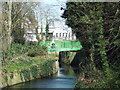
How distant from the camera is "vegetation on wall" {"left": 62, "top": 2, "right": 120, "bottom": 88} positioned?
10.0 metres

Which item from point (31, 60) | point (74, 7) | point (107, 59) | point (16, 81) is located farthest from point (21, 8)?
point (107, 59)

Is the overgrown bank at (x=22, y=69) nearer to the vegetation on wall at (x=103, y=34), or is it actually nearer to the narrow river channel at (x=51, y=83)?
the narrow river channel at (x=51, y=83)

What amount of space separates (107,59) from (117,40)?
1881mm

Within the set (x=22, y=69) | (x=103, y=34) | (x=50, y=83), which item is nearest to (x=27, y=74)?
(x=22, y=69)

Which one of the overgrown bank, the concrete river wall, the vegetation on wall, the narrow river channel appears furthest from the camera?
the narrow river channel

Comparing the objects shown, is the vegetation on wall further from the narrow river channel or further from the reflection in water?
the reflection in water

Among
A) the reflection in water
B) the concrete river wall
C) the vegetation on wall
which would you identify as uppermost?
the vegetation on wall

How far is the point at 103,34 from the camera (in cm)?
1106

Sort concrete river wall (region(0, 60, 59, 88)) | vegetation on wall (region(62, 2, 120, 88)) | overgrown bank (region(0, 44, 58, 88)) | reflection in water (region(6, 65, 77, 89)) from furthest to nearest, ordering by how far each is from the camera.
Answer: reflection in water (region(6, 65, 77, 89)), overgrown bank (region(0, 44, 58, 88)), concrete river wall (region(0, 60, 59, 88)), vegetation on wall (region(62, 2, 120, 88))

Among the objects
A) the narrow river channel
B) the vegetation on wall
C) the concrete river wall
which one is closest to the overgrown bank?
the concrete river wall

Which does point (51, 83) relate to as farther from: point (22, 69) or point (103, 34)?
point (103, 34)

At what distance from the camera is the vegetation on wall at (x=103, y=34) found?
1002cm

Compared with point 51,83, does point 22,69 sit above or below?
above

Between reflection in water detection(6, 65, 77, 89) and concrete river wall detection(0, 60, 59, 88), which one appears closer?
concrete river wall detection(0, 60, 59, 88)
